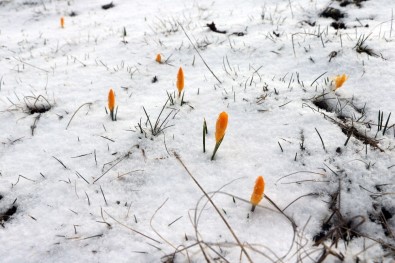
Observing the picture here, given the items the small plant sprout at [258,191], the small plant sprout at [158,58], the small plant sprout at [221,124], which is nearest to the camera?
the small plant sprout at [258,191]

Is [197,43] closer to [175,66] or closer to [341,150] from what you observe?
[175,66]

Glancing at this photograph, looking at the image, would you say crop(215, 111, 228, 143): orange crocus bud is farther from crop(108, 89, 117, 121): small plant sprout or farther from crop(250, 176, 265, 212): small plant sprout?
crop(108, 89, 117, 121): small plant sprout

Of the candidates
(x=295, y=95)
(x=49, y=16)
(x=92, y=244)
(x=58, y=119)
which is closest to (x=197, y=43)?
(x=295, y=95)

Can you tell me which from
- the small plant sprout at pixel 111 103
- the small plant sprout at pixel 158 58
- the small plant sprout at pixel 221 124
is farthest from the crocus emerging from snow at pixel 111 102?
the small plant sprout at pixel 158 58

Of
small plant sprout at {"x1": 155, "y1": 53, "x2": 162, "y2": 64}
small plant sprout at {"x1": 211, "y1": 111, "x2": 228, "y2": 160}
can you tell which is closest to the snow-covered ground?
small plant sprout at {"x1": 155, "y1": 53, "x2": 162, "y2": 64}

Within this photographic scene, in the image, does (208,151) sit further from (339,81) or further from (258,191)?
(339,81)

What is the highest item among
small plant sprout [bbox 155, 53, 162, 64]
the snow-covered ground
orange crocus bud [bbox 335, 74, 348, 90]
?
small plant sprout [bbox 155, 53, 162, 64]

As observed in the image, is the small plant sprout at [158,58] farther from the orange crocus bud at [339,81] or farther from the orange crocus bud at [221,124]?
the orange crocus bud at [339,81]
